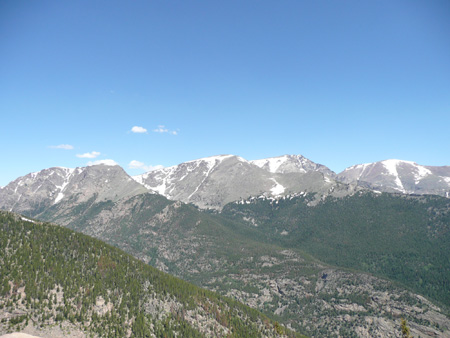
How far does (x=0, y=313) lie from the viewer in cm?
11819

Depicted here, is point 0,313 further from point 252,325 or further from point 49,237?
point 252,325

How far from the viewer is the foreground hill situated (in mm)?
127938

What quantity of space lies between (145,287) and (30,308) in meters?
59.9

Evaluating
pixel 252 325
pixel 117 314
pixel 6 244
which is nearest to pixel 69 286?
pixel 117 314

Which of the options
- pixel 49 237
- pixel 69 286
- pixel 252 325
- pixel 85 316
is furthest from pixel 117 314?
pixel 252 325

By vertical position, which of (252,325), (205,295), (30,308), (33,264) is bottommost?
(252,325)

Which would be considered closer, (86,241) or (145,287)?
(145,287)

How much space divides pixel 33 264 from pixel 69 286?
20.5 m

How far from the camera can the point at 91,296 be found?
14662 centimetres

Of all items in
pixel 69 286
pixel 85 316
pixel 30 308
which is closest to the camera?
pixel 30 308

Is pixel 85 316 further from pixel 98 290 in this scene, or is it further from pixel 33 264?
pixel 33 264

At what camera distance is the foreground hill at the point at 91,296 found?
128 m

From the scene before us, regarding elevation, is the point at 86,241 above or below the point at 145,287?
above

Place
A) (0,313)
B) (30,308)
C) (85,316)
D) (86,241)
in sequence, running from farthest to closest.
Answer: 1. (86,241)
2. (85,316)
3. (30,308)
4. (0,313)
